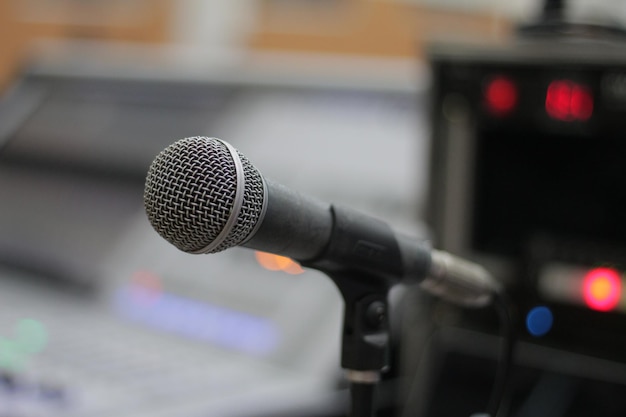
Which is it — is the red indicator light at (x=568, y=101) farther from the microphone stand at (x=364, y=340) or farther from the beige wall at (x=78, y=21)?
the beige wall at (x=78, y=21)

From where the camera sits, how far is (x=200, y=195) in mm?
452

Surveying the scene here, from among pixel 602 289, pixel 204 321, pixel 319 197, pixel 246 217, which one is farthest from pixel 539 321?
pixel 246 217

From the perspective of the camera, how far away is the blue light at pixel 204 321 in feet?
4.06

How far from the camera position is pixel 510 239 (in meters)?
1.05

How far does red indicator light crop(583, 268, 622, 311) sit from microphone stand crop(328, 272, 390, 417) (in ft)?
1.46

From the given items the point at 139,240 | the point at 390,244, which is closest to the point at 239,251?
the point at 139,240

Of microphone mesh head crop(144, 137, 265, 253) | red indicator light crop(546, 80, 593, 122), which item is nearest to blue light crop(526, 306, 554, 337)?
red indicator light crop(546, 80, 593, 122)

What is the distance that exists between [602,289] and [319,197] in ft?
1.27

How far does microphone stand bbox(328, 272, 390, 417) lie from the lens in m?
0.60

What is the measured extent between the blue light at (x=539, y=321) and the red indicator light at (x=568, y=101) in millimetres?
237

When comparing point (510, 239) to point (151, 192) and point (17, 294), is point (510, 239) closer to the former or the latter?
point (151, 192)

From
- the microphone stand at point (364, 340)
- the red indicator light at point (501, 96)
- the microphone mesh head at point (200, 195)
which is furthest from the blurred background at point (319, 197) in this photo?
the microphone mesh head at point (200, 195)

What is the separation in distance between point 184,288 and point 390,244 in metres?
0.86

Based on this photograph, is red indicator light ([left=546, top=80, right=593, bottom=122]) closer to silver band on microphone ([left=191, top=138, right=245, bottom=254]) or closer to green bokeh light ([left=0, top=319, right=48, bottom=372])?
silver band on microphone ([left=191, top=138, right=245, bottom=254])
